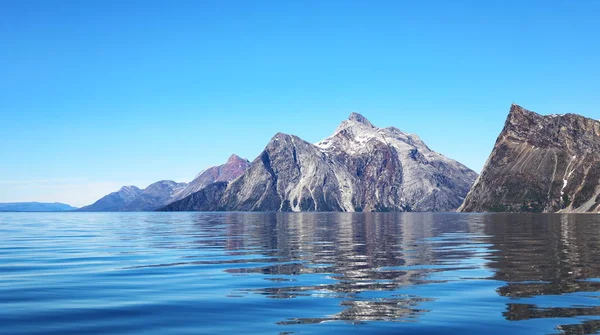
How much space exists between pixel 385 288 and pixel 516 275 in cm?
925

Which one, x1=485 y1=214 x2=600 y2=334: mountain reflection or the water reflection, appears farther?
the water reflection

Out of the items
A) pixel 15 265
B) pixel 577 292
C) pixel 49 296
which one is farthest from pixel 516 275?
pixel 15 265

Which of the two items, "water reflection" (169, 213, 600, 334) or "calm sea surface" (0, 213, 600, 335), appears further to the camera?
"water reflection" (169, 213, 600, 334)

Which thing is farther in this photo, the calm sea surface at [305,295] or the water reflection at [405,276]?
the water reflection at [405,276]

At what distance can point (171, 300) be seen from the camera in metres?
23.4

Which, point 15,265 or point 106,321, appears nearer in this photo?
point 106,321

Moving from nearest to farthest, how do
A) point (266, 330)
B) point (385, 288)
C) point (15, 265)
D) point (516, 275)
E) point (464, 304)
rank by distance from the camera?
1. point (266, 330)
2. point (464, 304)
3. point (385, 288)
4. point (516, 275)
5. point (15, 265)

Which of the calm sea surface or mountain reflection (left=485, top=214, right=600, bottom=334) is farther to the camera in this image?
mountain reflection (left=485, top=214, right=600, bottom=334)

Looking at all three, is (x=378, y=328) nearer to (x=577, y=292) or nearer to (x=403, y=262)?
(x=577, y=292)

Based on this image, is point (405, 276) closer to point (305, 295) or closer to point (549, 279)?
point (549, 279)

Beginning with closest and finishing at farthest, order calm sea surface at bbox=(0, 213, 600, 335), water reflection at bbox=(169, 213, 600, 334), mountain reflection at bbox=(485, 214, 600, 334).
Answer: calm sea surface at bbox=(0, 213, 600, 335) → mountain reflection at bbox=(485, 214, 600, 334) → water reflection at bbox=(169, 213, 600, 334)

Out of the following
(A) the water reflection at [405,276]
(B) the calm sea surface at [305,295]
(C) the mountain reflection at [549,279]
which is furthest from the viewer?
(A) the water reflection at [405,276]

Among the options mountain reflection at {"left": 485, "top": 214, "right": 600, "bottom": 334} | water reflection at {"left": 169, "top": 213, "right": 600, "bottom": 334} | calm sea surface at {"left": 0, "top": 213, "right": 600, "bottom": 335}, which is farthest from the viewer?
water reflection at {"left": 169, "top": 213, "right": 600, "bottom": 334}

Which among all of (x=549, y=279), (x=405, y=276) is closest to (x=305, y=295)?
(x=405, y=276)
